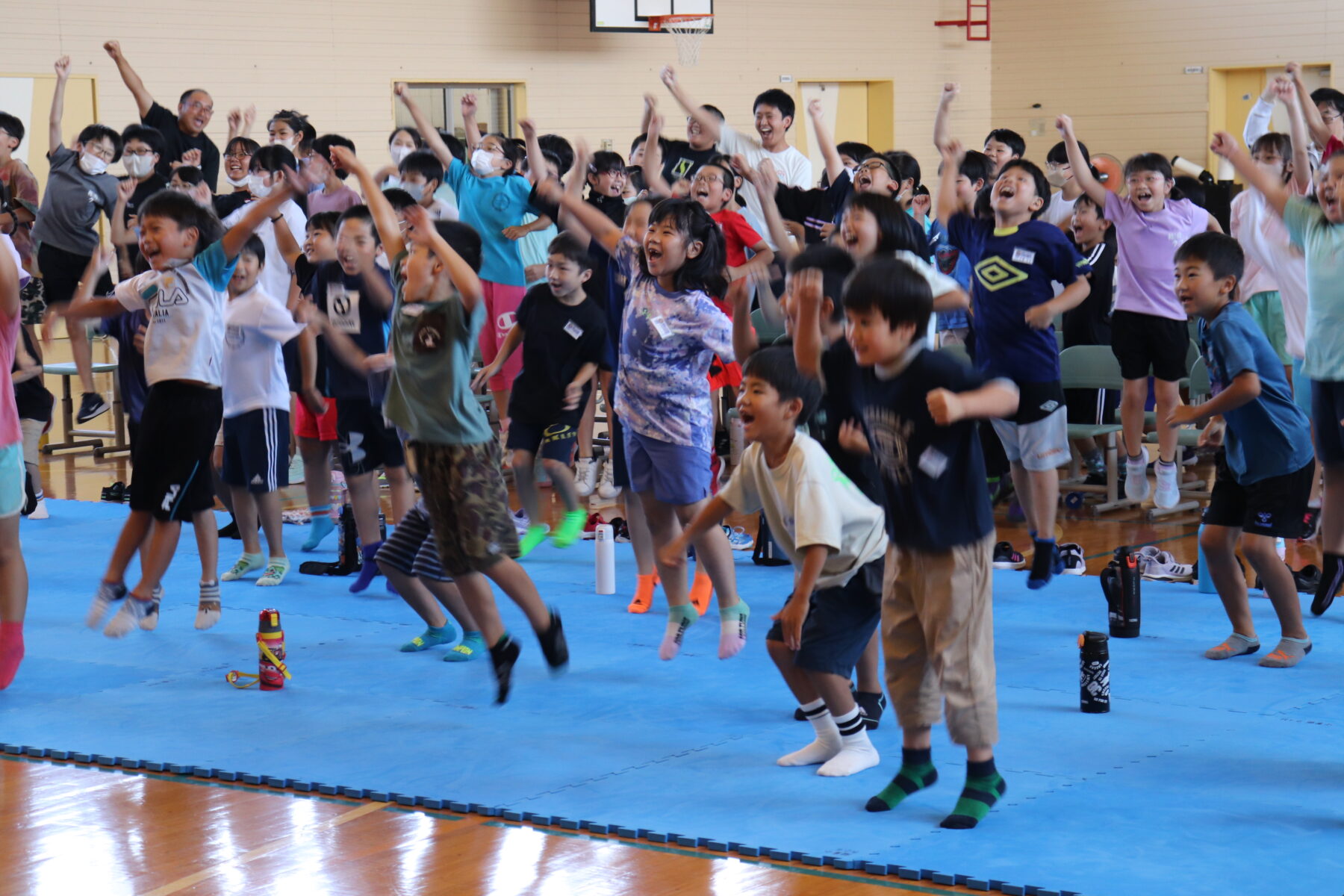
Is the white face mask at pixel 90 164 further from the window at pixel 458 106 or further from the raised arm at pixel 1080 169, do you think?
the raised arm at pixel 1080 169

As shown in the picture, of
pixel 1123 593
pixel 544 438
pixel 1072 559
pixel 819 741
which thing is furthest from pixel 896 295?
pixel 1072 559

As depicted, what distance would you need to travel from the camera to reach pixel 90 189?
12109 millimetres

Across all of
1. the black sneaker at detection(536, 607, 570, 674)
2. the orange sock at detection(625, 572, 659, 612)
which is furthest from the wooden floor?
the orange sock at detection(625, 572, 659, 612)

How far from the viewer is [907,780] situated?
14.9 feet

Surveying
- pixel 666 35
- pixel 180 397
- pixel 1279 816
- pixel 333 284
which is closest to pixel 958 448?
pixel 1279 816

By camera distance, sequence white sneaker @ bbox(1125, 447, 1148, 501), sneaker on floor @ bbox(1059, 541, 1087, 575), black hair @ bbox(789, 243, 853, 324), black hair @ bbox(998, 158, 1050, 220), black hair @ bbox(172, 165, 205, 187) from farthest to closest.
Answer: black hair @ bbox(172, 165, 205, 187) < white sneaker @ bbox(1125, 447, 1148, 501) < sneaker on floor @ bbox(1059, 541, 1087, 575) < black hair @ bbox(998, 158, 1050, 220) < black hair @ bbox(789, 243, 853, 324)

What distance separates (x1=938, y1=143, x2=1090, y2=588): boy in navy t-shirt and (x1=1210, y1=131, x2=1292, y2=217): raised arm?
3.67 feet

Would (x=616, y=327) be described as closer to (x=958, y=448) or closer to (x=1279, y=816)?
(x=958, y=448)

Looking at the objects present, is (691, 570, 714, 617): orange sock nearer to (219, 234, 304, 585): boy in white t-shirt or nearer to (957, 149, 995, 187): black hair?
(219, 234, 304, 585): boy in white t-shirt

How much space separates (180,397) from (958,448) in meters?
3.42

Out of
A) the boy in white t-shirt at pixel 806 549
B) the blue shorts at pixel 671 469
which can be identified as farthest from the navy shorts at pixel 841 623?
the blue shorts at pixel 671 469

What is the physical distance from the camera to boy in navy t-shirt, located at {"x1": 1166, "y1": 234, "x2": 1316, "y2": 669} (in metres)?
5.86

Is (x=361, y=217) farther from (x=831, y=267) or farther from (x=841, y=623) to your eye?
(x=841, y=623)

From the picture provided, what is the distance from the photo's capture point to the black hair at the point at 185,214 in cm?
614
